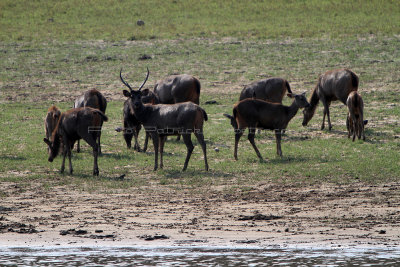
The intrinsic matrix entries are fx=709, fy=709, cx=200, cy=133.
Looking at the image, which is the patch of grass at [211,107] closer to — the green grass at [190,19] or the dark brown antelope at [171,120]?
the dark brown antelope at [171,120]

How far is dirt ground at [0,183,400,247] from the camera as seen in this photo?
34.1 ft

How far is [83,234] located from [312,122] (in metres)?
12.6

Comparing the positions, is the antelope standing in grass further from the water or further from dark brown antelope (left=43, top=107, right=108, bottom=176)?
the water

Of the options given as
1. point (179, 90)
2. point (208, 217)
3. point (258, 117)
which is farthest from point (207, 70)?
point (208, 217)

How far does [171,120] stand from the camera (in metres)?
16.1

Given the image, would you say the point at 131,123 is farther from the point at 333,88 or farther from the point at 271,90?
the point at 333,88

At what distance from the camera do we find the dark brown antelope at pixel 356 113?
18453mm

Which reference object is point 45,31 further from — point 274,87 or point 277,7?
point 274,87

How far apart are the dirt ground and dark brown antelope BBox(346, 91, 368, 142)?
506 centimetres

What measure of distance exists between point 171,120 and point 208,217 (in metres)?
4.88

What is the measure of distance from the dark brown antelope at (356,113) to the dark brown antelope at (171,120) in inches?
180

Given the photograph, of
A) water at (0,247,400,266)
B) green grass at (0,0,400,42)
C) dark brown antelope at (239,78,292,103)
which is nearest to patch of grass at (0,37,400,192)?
dark brown antelope at (239,78,292,103)

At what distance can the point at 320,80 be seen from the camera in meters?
21.4

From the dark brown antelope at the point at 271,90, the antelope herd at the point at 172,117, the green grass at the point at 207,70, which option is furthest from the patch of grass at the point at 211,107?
the dark brown antelope at the point at 271,90
